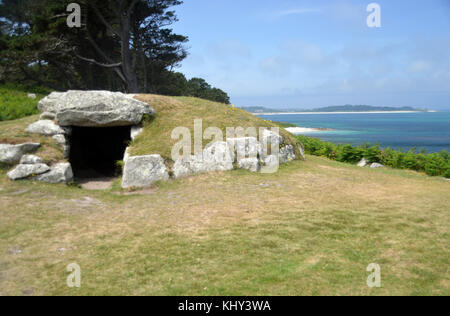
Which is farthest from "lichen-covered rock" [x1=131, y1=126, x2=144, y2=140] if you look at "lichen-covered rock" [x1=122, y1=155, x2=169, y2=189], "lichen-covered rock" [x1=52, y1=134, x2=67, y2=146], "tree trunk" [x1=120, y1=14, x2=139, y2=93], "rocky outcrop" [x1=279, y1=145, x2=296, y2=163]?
"tree trunk" [x1=120, y1=14, x2=139, y2=93]

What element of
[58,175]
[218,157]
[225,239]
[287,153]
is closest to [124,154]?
[58,175]

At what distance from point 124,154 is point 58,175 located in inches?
103

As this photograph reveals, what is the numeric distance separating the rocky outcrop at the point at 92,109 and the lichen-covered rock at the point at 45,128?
0.28 m

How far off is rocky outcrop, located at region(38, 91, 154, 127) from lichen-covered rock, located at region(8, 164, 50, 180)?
2484mm

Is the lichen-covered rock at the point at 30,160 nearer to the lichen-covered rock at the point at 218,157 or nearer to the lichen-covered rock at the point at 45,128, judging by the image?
the lichen-covered rock at the point at 45,128

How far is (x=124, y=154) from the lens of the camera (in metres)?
12.2

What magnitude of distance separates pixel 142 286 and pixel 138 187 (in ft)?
19.5

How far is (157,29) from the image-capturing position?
28.5 m

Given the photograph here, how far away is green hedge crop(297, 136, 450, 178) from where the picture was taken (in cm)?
1427

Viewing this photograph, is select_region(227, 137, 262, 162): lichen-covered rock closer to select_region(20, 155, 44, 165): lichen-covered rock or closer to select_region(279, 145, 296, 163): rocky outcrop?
select_region(279, 145, 296, 163): rocky outcrop

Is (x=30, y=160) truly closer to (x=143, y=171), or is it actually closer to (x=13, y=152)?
(x=13, y=152)

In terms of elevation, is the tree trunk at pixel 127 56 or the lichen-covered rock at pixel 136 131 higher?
the tree trunk at pixel 127 56

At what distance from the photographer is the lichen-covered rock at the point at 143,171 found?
10445 millimetres

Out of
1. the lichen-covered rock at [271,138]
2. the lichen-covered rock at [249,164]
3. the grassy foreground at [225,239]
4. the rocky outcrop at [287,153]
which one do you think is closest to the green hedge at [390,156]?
the grassy foreground at [225,239]
